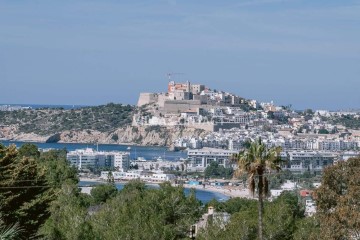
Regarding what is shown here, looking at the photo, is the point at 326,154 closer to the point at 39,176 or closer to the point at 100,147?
the point at 100,147

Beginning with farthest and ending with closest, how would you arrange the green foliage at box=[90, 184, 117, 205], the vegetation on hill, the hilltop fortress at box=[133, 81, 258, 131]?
the vegetation on hill
the hilltop fortress at box=[133, 81, 258, 131]
the green foliage at box=[90, 184, 117, 205]

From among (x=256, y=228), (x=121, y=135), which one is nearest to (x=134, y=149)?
(x=121, y=135)

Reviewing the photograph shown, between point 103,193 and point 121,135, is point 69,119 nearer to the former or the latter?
point 121,135

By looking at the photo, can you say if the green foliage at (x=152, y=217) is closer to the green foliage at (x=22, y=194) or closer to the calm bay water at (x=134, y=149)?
the green foliage at (x=22, y=194)

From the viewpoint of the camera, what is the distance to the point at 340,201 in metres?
15.5

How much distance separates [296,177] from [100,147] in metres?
57.0

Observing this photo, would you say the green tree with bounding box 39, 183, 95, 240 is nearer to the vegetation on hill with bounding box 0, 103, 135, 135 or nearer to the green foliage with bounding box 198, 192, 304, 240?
the green foliage with bounding box 198, 192, 304, 240

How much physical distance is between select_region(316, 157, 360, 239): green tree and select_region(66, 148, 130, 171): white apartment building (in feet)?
260

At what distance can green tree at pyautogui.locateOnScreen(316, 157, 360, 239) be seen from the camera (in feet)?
49.2

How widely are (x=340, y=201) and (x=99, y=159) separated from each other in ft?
279

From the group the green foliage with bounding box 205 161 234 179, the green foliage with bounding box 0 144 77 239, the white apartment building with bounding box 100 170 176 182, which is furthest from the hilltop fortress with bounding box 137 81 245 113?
the green foliage with bounding box 0 144 77 239

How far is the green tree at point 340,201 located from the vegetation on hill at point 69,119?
127 m

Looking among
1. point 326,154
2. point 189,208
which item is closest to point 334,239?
point 189,208

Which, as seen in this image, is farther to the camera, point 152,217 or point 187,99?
point 187,99
